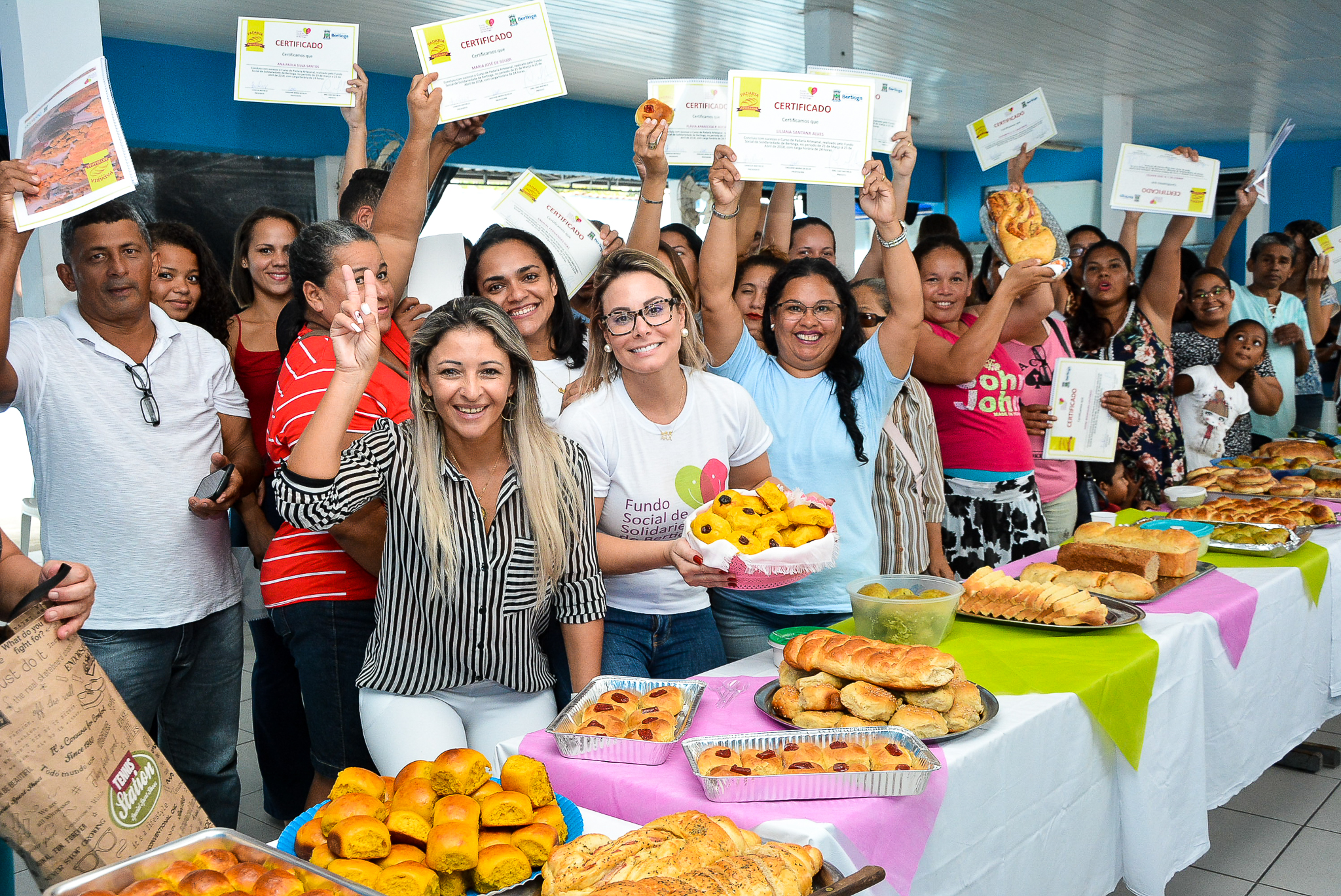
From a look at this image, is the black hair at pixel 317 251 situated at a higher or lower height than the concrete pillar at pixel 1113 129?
lower

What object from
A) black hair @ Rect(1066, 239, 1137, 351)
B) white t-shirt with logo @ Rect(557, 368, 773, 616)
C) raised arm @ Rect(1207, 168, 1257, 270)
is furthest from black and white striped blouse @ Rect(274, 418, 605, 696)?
raised arm @ Rect(1207, 168, 1257, 270)

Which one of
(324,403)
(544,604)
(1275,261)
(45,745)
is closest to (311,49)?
(324,403)

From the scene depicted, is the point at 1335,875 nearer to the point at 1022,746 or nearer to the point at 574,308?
the point at 1022,746

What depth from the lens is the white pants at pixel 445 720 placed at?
1976mm

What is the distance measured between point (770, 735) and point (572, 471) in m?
0.75

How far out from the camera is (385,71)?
789cm

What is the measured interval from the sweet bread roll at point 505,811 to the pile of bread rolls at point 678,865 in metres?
0.08

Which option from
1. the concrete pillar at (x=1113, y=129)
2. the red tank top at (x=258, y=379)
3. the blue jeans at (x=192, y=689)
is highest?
the concrete pillar at (x=1113, y=129)

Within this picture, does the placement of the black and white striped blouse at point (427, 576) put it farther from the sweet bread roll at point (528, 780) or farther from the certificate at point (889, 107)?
the certificate at point (889, 107)

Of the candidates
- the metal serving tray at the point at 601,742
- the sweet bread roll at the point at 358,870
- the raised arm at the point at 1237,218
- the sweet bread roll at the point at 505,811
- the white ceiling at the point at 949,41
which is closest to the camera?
the sweet bread roll at the point at 358,870

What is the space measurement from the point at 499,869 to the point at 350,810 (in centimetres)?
22

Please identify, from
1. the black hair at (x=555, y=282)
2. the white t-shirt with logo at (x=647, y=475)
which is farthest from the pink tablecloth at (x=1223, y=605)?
the black hair at (x=555, y=282)

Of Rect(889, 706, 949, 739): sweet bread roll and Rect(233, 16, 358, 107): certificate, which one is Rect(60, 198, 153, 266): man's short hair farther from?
Rect(889, 706, 949, 739): sweet bread roll

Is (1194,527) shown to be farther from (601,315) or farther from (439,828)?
(439,828)
